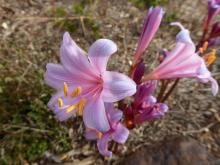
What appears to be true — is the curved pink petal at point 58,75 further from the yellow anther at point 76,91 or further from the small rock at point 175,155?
the small rock at point 175,155

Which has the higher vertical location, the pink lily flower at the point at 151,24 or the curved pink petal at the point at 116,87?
the pink lily flower at the point at 151,24

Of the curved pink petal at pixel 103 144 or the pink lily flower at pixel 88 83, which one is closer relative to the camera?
the pink lily flower at pixel 88 83

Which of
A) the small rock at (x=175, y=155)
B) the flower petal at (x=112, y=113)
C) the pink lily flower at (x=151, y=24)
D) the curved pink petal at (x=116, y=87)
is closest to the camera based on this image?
the curved pink petal at (x=116, y=87)

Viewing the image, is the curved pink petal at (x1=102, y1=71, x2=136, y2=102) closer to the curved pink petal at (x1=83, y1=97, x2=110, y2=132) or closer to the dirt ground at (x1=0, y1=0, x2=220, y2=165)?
the curved pink petal at (x1=83, y1=97, x2=110, y2=132)

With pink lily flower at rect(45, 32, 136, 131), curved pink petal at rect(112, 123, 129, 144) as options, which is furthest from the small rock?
pink lily flower at rect(45, 32, 136, 131)

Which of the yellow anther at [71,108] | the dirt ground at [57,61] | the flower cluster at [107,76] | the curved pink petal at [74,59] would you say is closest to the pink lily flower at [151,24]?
the flower cluster at [107,76]

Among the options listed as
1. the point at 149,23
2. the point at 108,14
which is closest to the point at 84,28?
the point at 108,14

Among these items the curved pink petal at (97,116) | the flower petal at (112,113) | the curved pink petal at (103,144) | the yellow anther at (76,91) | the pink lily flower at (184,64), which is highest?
the pink lily flower at (184,64)

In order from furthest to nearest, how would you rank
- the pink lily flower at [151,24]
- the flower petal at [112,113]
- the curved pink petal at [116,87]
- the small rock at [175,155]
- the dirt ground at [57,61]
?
the dirt ground at [57,61]
the small rock at [175,155]
the flower petal at [112,113]
the pink lily flower at [151,24]
the curved pink petal at [116,87]
